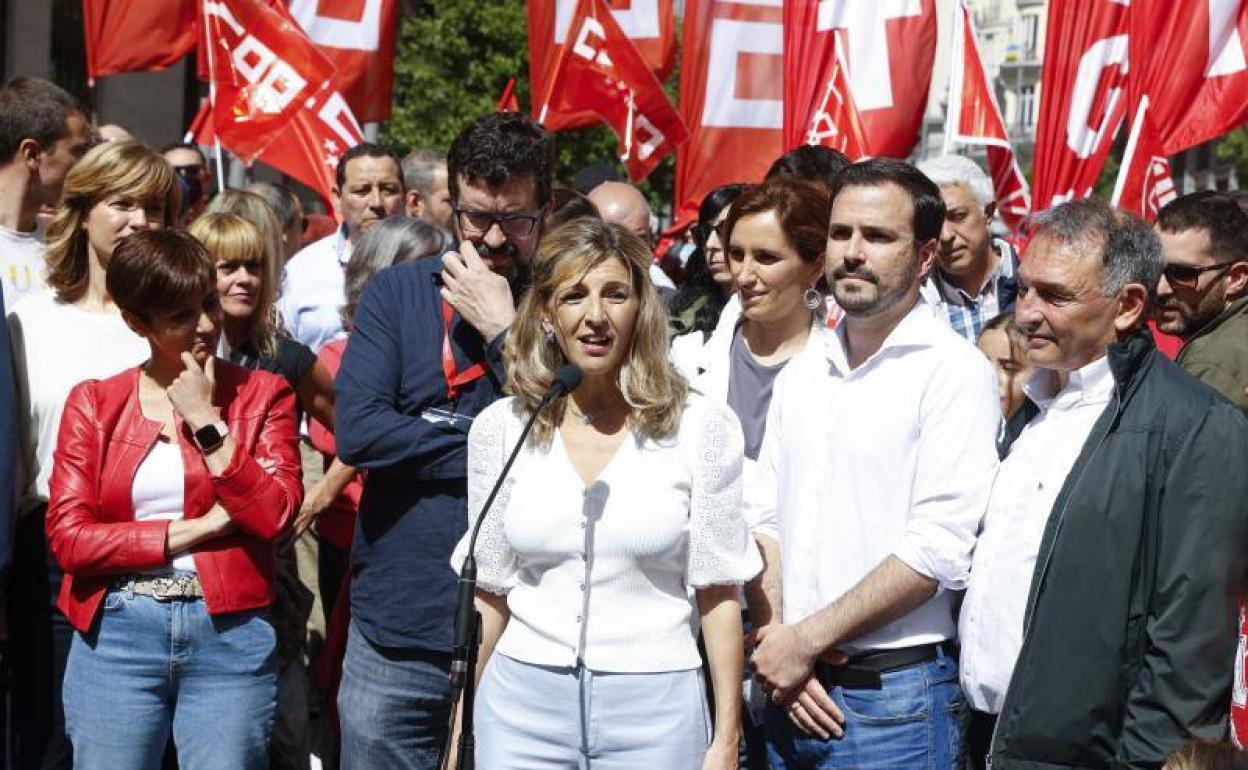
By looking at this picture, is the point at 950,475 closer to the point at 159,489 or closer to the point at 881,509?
the point at 881,509

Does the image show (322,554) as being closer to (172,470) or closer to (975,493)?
(172,470)

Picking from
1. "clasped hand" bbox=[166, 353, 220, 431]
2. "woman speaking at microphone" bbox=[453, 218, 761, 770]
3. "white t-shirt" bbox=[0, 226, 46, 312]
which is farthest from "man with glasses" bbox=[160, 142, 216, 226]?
"woman speaking at microphone" bbox=[453, 218, 761, 770]

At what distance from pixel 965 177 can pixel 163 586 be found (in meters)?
3.79

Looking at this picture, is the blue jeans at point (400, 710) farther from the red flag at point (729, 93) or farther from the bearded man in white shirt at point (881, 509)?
the red flag at point (729, 93)

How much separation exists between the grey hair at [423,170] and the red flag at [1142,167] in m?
3.51

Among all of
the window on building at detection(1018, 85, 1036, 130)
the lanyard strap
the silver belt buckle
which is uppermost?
the window on building at detection(1018, 85, 1036, 130)

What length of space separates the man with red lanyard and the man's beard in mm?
941

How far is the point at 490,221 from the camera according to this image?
4457mm

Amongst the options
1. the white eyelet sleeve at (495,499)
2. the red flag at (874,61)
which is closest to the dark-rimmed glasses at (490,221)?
the white eyelet sleeve at (495,499)

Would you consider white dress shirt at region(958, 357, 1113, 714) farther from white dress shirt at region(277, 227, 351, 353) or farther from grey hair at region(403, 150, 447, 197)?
grey hair at region(403, 150, 447, 197)

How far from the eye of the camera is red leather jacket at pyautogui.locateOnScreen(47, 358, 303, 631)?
14.2ft

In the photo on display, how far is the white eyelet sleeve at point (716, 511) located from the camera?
3781mm

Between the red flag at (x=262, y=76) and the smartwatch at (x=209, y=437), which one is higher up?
the red flag at (x=262, y=76)

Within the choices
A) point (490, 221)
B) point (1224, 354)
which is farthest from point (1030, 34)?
point (490, 221)
